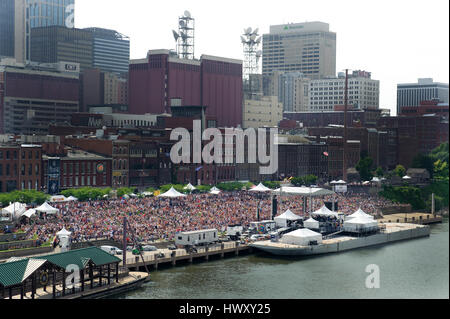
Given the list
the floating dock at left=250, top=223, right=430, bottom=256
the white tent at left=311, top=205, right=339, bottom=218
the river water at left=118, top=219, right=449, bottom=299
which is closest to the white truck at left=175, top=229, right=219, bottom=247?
the river water at left=118, top=219, right=449, bottom=299

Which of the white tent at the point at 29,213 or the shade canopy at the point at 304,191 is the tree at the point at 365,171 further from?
the white tent at the point at 29,213

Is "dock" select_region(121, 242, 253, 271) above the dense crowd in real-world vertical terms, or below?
below

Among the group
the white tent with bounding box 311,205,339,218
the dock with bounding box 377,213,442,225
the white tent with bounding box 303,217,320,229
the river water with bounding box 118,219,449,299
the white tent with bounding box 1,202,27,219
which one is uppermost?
the white tent with bounding box 1,202,27,219

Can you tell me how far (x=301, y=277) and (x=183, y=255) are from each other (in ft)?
36.6

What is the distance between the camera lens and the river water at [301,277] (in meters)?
49.1

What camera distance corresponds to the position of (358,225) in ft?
259

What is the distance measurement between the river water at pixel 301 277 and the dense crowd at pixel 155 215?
6449 mm

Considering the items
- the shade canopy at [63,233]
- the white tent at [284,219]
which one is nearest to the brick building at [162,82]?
the white tent at [284,219]

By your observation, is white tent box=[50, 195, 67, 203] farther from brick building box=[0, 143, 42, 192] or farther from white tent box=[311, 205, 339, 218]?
white tent box=[311, 205, 339, 218]

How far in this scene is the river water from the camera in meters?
49.1

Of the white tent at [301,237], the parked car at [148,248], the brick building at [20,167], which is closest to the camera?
the parked car at [148,248]

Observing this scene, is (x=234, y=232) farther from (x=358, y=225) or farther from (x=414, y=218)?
(x=414, y=218)

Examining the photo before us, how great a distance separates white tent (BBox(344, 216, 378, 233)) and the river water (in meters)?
4.77

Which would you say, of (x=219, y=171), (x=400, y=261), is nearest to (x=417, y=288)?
(x=400, y=261)
